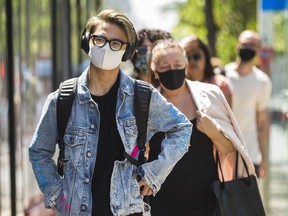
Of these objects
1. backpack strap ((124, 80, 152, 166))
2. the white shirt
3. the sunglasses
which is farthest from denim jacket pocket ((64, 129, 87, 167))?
the white shirt

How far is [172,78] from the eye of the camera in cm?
445

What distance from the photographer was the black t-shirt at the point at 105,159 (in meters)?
3.48

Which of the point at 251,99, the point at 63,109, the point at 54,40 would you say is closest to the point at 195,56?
the point at 251,99

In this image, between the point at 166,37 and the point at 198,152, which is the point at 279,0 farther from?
the point at 198,152

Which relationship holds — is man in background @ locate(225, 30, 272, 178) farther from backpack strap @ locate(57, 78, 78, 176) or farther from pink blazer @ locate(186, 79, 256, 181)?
backpack strap @ locate(57, 78, 78, 176)

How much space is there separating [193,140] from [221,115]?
220 millimetres

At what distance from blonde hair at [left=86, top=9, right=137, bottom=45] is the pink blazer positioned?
39.2 inches

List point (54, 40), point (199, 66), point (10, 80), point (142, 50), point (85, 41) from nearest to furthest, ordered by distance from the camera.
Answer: point (85, 41) < point (142, 50) < point (199, 66) < point (10, 80) < point (54, 40)

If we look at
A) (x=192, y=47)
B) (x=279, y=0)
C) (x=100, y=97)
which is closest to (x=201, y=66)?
(x=192, y=47)

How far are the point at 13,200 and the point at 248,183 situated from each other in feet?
7.53

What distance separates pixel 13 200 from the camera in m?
6.30

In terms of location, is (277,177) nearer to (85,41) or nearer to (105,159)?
(85,41)

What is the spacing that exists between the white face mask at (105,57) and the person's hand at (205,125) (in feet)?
3.18

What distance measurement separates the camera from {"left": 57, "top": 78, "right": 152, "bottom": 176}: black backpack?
11.6 ft
